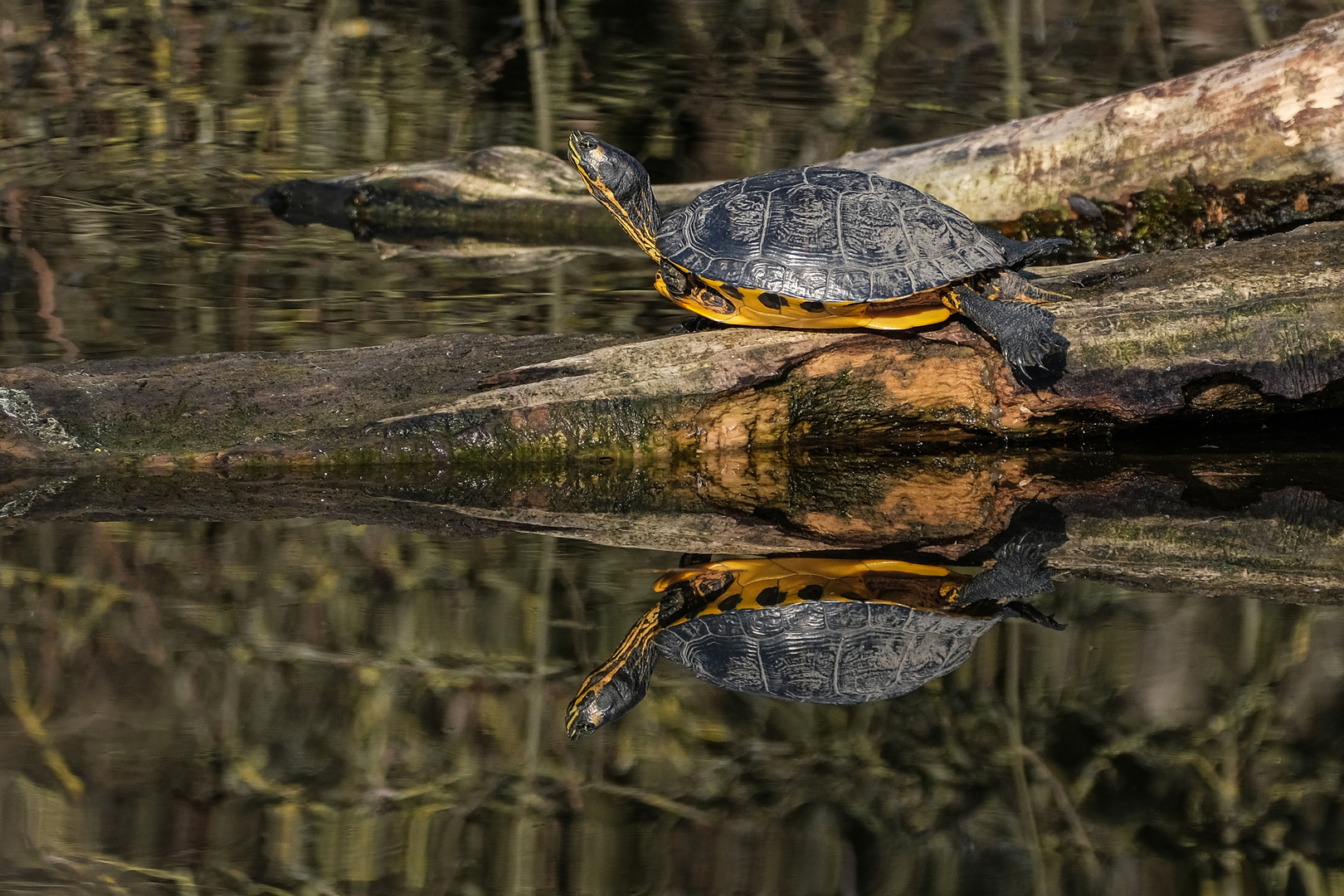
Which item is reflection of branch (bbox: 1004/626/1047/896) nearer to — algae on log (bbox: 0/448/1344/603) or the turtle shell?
algae on log (bbox: 0/448/1344/603)

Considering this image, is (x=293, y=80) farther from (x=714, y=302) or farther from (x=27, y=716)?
(x=27, y=716)

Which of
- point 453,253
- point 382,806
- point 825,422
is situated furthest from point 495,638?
point 453,253

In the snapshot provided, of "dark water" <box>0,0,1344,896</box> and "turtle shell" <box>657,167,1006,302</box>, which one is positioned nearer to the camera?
"dark water" <box>0,0,1344,896</box>

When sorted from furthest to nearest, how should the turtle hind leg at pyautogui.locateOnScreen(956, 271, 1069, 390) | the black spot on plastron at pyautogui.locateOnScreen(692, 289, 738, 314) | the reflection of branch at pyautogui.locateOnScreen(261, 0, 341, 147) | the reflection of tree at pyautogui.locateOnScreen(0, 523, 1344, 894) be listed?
the reflection of branch at pyautogui.locateOnScreen(261, 0, 341, 147), the black spot on plastron at pyautogui.locateOnScreen(692, 289, 738, 314), the turtle hind leg at pyautogui.locateOnScreen(956, 271, 1069, 390), the reflection of tree at pyautogui.locateOnScreen(0, 523, 1344, 894)

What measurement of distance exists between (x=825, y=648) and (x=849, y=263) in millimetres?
1503

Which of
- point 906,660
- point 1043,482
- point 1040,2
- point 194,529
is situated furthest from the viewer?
point 1040,2

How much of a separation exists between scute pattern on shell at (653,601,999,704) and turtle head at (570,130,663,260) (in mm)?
1882

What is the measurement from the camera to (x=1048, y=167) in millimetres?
5648

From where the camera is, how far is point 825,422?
14.2 ft

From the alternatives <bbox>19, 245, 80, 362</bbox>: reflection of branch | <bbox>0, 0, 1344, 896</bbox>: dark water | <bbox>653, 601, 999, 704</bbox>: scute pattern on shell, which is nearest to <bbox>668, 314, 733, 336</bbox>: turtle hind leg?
<bbox>0, 0, 1344, 896</bbox>: dark water

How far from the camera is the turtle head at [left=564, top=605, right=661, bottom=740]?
8.59ft

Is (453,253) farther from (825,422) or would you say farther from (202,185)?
(825,422)

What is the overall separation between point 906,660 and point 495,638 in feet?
2.93

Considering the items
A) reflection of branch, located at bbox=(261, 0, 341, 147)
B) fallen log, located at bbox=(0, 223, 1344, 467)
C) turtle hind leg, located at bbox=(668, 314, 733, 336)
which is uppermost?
reflection of branch, located at bbox=(261, 0, 341, 147)
